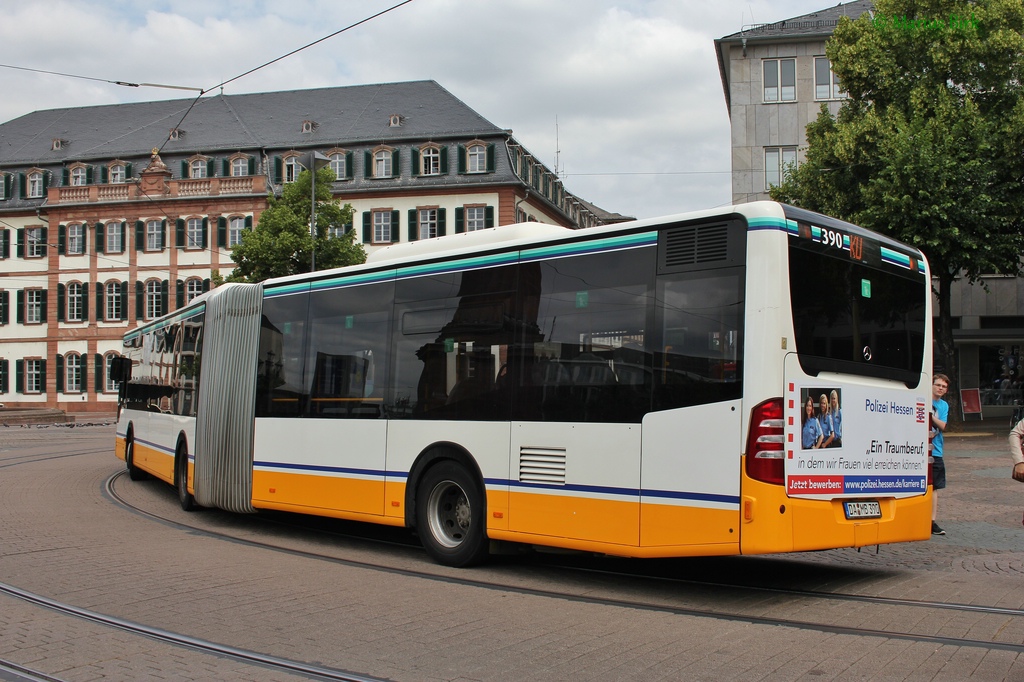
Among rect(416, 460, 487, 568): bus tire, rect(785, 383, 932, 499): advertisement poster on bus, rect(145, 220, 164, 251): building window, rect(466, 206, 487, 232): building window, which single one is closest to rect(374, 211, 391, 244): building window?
rect(466, 206, 487, 232): building window

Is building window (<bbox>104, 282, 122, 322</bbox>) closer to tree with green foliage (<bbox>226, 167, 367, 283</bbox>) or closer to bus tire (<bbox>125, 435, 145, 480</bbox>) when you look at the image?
tree with green foliage (<bbox>226, 167, 367, 283</bbox>)

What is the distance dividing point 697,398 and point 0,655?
485cm

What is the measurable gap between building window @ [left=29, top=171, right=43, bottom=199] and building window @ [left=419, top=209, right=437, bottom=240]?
25348 millimetres

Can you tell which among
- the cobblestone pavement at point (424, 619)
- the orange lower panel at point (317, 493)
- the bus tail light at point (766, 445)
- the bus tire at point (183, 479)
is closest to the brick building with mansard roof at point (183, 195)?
the bus tire at point (183, 479)

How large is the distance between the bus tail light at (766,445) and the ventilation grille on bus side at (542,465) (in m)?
1.79

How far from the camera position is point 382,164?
202 feet

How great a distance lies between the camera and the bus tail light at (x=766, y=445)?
7.28m

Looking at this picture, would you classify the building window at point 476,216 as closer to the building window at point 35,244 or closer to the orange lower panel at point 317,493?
the building window at point 35,244

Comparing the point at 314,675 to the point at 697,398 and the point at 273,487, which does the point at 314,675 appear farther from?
the point at 273,487

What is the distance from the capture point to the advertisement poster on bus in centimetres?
743

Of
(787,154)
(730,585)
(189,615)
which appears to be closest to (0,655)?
(189,615)

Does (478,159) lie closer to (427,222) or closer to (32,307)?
(427,222)

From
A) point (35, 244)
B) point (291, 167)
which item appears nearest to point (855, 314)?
point (291, 167)

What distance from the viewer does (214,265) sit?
62375mm
